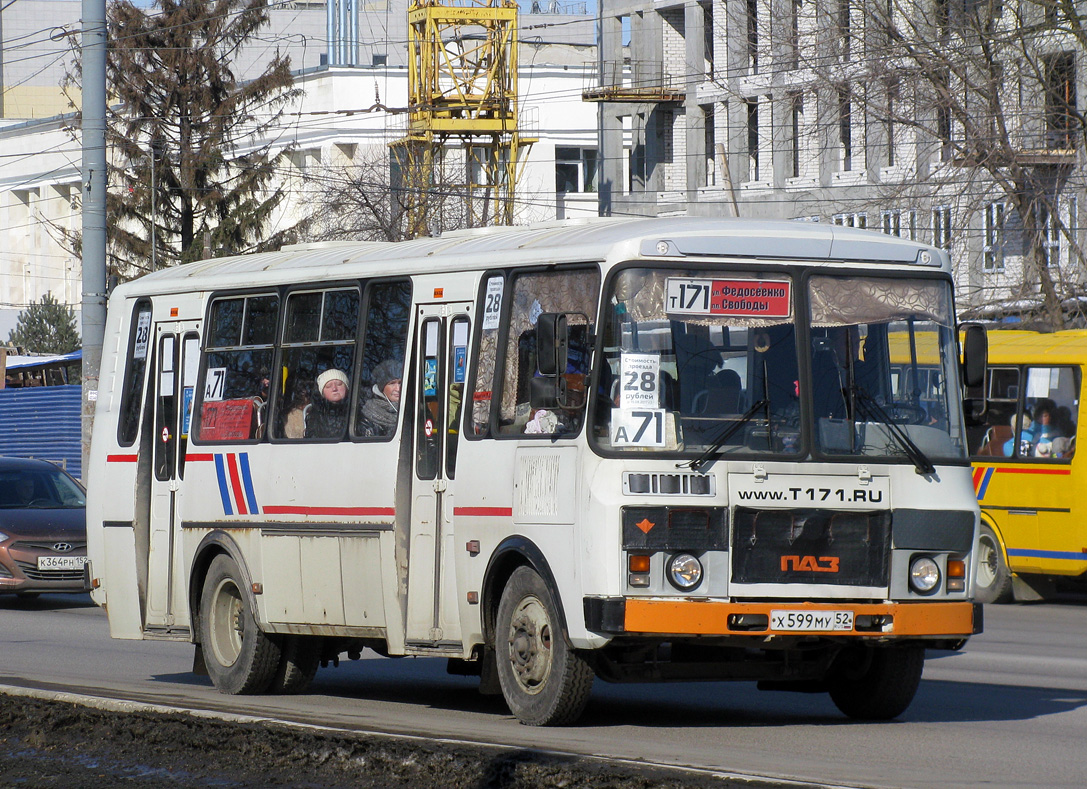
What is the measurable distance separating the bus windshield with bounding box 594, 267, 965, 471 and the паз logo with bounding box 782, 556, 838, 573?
55 cm

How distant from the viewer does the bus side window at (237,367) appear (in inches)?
478

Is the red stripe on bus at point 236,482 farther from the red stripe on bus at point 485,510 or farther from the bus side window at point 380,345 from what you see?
the red stripe on bus at point 485,510

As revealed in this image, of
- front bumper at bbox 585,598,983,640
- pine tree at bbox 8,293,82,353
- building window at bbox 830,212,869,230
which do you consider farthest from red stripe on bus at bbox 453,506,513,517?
pine tree at bbox 8,293,82,353

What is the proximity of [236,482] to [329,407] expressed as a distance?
1049 millimetres

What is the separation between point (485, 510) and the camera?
10.0m

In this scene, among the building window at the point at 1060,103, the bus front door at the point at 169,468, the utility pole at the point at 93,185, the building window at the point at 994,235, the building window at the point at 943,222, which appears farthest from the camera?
the building window at the point at 943,222

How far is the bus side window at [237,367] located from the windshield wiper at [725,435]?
3.86 meters

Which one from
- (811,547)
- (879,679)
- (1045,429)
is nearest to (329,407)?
(811,547)

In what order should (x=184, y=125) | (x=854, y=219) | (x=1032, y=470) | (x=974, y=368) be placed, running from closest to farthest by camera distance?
(x=974, y=368) < (x=1032, y=470) < (x=854, y=219) < (x=184, y=125)

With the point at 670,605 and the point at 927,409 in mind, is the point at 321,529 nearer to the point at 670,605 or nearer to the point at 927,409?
the point at 670,605

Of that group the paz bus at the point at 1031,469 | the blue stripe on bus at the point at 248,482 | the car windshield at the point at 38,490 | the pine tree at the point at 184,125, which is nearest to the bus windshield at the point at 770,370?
the blue stripe on bus at the point at 248,482

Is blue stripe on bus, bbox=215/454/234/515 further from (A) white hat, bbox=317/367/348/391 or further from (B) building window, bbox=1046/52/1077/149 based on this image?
(B) building window, bbox=1046/52/1077/149

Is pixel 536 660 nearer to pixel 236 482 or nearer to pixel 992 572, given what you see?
pixel 236 482

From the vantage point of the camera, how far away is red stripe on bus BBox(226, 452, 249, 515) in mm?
11992
